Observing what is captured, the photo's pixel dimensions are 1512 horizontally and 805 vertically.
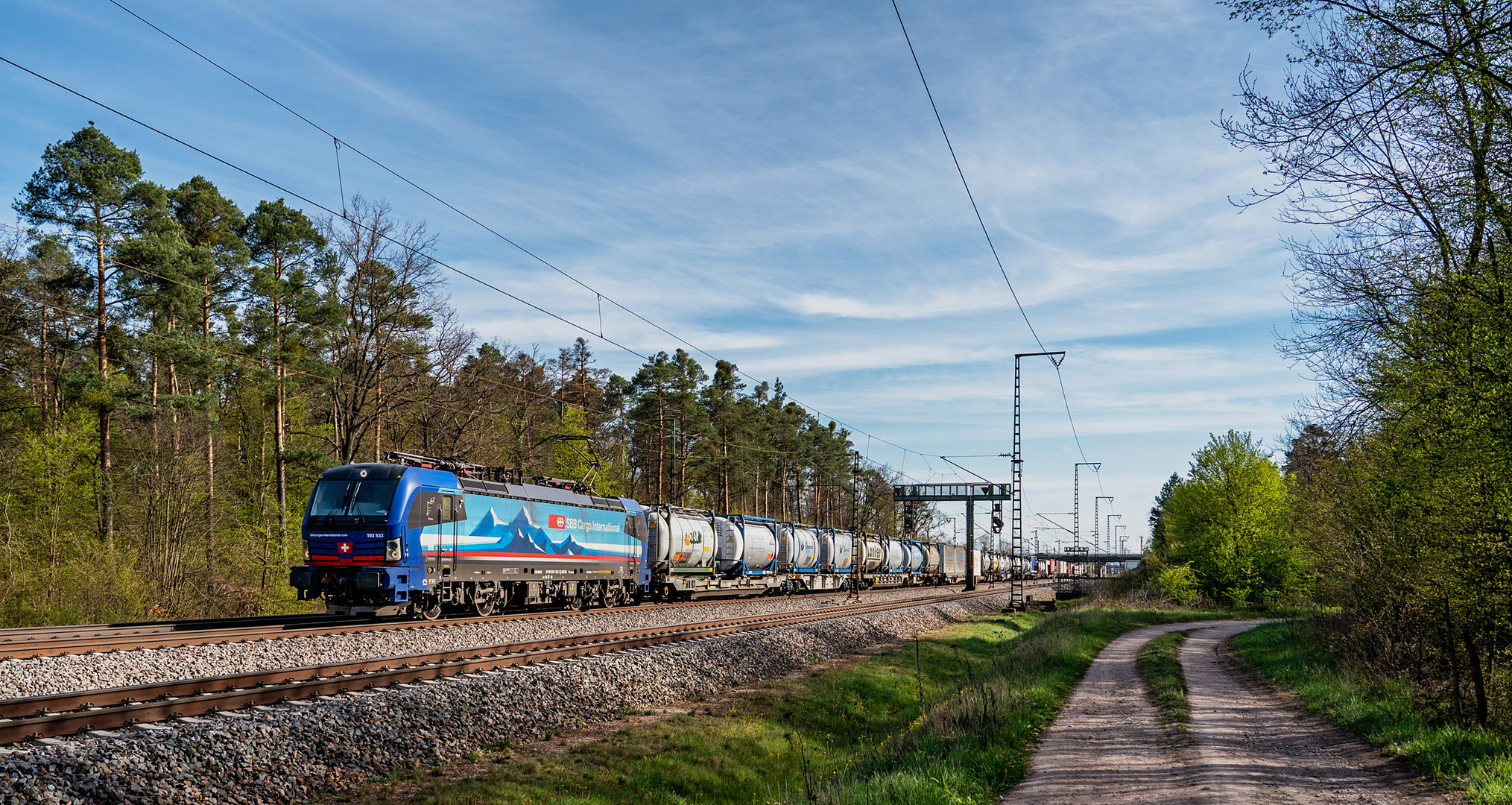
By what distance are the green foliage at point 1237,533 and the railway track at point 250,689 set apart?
41977 millimetres

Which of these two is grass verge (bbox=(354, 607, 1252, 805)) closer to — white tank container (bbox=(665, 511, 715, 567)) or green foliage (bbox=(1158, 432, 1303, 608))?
white tank container (bbox=(665, 511, 715, 567))

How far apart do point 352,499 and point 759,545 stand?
79.3 ft

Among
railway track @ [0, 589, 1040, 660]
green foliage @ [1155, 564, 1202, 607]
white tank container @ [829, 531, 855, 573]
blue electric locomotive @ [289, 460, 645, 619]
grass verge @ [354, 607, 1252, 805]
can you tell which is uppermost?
blue electric locomotive @ [289, 460, 645, 619]

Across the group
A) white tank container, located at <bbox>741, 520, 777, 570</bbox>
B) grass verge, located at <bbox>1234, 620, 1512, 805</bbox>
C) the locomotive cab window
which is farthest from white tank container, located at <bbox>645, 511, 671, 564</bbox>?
grass verge, located at <bbox>1234, 620, 1512, 805</bbox>

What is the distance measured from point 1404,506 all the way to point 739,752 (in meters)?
10.4

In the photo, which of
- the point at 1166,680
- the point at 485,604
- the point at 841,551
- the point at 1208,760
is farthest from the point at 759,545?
the point at 1208,760

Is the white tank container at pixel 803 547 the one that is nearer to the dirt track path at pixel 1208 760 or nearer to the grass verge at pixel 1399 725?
the grass verge at pixel 1399 725

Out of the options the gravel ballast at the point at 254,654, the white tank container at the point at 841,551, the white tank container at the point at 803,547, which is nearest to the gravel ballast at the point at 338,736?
the gravel ballast at the point at 254,654

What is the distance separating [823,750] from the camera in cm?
1388

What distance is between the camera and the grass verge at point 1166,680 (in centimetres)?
1488

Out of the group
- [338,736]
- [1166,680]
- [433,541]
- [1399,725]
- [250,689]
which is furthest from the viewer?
[433,541]

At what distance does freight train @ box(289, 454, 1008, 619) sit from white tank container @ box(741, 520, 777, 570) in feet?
0.58

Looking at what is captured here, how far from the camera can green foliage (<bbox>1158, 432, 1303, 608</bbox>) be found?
48.3 meters

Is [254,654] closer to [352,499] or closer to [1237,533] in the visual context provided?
[352,499]
